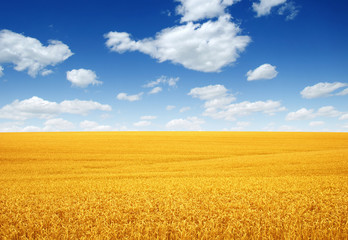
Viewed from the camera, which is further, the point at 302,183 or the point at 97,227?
the point at 302,183

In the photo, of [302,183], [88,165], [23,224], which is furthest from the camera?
[88,165]

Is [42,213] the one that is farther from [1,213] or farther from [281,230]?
[281,230]

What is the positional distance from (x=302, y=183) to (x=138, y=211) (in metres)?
6.08

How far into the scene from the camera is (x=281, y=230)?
395 centimetres

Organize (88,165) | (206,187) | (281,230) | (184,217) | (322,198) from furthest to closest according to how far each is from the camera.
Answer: (88,165) → (206,187) → (322,198) → (184,217) → (281,230)

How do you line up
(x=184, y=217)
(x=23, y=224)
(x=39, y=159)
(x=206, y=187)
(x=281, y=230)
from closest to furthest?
(x=281, y=230), (x=23, y=224), (x=184, y=217), (x=206, y=187), (x=39, y=159)

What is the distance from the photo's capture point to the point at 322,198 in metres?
5.76

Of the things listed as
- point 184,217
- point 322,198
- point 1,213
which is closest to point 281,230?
point 184,217

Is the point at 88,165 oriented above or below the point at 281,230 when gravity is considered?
below

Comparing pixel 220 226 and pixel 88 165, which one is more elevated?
pixel 220 226

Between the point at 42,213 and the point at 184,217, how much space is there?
10.3 ft

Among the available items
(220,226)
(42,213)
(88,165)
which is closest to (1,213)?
(42,213)

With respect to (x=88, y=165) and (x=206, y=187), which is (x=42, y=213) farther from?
(x=88, y=165)

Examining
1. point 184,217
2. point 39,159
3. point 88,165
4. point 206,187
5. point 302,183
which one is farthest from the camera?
point 39,159
